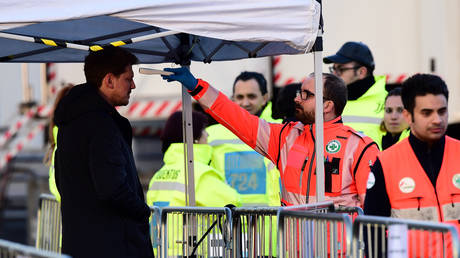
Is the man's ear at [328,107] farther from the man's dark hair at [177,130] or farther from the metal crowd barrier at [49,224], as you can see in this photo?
the metal crowd barrier at [49,224]

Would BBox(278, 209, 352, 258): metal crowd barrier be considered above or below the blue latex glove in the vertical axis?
below

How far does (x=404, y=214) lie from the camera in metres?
4.62

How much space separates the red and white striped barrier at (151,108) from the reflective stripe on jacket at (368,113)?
15.2 ft

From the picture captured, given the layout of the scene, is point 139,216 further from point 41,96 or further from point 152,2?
point 41,96

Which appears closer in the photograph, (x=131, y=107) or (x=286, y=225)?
(x=286, y=225)

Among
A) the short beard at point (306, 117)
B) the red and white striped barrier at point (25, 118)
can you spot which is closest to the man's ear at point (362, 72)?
the short beard at point (306, 117)

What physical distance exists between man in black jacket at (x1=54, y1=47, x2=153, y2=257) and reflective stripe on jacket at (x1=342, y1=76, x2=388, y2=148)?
9.46ft

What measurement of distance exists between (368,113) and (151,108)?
508 centimetres

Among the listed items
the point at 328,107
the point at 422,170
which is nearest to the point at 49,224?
the point at 328,107

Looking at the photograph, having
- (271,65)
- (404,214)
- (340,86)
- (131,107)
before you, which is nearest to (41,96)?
(131,107)

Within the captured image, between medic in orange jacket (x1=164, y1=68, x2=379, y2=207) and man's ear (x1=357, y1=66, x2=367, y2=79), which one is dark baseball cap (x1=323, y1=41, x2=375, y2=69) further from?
medic in orange jacket (x1=164, y1=68, x2=379, y2=207)

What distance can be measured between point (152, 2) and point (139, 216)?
3.70 ft

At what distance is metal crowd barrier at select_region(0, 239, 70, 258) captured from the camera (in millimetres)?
3829

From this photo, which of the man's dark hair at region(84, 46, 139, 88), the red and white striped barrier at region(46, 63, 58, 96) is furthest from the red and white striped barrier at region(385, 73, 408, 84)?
the man's dark hair at region(84, 46, 139, 88)
